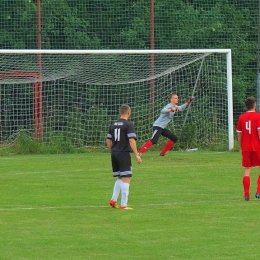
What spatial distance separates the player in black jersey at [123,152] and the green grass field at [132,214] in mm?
325

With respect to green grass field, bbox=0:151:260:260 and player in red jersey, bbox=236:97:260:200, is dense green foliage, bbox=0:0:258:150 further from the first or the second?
player in red jersey, bbox=236:97:260:200

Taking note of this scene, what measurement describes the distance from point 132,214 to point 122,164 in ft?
3.12

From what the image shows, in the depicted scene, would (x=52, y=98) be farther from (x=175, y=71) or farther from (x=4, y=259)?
(x=4, y=259)

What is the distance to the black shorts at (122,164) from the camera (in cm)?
1366

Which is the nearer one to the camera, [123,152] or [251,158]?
[123,152]

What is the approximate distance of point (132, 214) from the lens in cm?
1305

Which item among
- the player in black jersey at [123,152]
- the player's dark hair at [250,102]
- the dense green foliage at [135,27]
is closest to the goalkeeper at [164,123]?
the dense green foliage at [135,27]

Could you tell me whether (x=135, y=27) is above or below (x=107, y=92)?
above

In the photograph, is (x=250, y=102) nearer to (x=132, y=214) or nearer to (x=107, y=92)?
(x=132, y=214)

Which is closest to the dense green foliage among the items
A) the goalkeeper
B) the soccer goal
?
the soccer goal

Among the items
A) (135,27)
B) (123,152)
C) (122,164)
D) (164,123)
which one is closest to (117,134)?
(123,152)

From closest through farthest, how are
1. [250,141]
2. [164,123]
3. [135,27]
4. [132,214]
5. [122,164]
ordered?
[132,214]
[122,164]
[250,141]
[164,123]
[135,27]

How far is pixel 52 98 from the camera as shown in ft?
89.0

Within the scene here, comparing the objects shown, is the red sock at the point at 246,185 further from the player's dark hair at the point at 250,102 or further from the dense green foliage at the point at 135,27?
the dense green foliage at the point at 135,27
